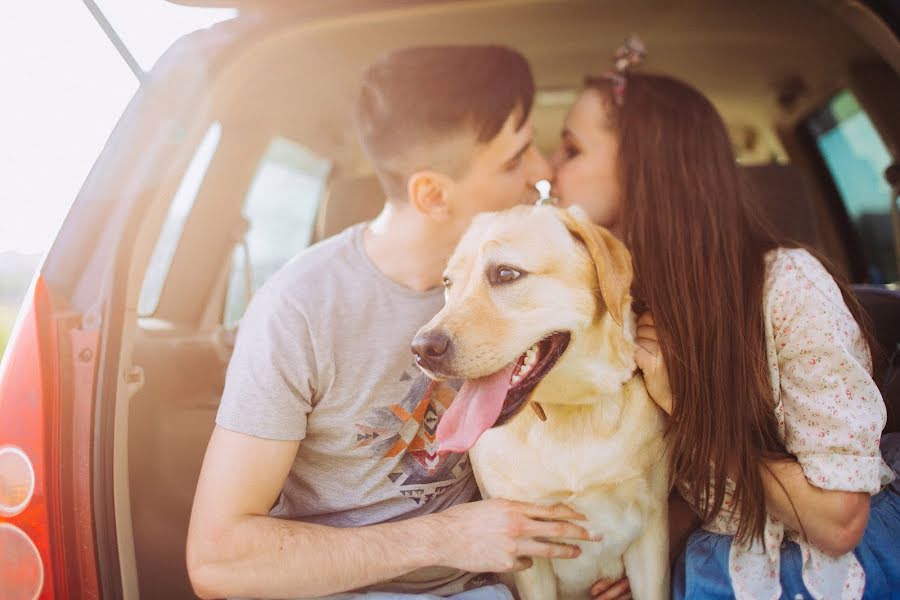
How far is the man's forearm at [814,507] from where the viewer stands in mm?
1418

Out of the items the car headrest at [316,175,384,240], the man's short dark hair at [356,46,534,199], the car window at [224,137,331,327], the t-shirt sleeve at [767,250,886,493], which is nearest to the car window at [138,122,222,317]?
the car window at [224,137,331,327]

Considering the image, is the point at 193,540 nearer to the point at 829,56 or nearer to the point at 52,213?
the point at 52,213

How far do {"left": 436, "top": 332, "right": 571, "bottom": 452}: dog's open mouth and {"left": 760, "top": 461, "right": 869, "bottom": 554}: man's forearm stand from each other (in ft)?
1.71

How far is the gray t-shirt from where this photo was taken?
1.55 meters

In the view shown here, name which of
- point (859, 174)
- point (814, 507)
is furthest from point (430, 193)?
point (859, 174)

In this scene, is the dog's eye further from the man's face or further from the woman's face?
the woman's face

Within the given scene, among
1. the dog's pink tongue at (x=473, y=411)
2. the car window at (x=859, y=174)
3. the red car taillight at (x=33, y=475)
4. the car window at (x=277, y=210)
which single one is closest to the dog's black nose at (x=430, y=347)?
the dog's pink tongue at (x=473, y=411)

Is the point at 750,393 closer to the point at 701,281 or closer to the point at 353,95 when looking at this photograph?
the point at 701,281

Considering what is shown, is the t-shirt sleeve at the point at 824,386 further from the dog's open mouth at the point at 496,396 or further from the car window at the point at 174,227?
the car window at the point at 174,227

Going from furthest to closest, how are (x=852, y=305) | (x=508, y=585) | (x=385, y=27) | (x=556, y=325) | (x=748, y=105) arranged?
(x=748, y=105)
(x=385, y=27)
(x=508, y=585)
(x=852, y=305)
(x=556, y=325)

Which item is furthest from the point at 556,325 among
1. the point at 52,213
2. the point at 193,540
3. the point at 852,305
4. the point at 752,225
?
the point at 52,213

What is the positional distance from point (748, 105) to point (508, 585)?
3.25 meters

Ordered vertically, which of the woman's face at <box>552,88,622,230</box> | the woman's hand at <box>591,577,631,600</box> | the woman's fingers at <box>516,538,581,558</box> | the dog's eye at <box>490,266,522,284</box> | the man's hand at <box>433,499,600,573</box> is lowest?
the woman's hand at <box>591,577,631,600</box>

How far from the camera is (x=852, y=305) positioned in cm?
168
